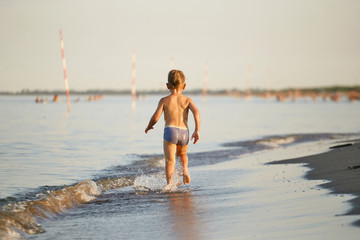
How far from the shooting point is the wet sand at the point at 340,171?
6414mm

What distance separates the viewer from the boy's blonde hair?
25.6ft

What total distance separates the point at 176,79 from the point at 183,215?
243 centimetres

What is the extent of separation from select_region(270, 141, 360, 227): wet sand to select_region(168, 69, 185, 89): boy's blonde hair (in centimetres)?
250

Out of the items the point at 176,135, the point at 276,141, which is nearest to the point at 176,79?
the point at 176,135

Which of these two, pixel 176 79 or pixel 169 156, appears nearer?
pixel 176 79

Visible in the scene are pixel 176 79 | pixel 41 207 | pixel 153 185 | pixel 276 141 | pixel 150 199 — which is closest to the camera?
pixel 41 207

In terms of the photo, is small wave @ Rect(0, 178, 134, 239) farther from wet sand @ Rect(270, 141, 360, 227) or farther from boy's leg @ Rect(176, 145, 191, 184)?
wet sand @ Rect(270, 141, 360, 227)

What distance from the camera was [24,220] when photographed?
6.01m

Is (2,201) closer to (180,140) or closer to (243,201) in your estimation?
(180,140)

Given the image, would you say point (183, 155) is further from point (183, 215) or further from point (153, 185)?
point (183, 215)

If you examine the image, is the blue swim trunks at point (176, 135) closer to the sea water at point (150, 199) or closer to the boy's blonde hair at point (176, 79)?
the boy's blonde hair at point (176, 79)

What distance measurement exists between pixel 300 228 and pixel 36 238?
2.55 m

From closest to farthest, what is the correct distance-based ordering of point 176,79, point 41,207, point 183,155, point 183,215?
point 183,215 → point 41,207 → point 176,79 → point 183,155

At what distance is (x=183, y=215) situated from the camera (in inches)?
239
